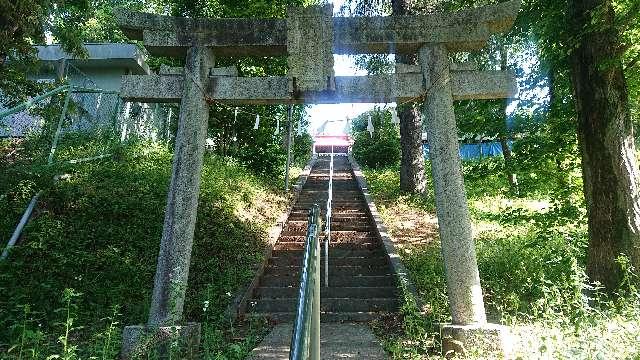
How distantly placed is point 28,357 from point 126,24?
3.71m

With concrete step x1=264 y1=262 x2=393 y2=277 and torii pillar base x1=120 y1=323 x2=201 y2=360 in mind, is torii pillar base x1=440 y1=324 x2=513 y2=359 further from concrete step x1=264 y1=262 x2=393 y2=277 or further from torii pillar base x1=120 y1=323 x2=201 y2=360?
concrete step x1=264 y1=262 x2=393 y2=277

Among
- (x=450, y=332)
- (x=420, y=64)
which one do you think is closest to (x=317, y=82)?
(x=420, y=64)

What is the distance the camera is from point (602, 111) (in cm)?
571

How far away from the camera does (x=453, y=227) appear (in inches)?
204

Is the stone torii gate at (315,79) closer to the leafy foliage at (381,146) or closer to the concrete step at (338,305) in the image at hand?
the concrete step at (338,305)

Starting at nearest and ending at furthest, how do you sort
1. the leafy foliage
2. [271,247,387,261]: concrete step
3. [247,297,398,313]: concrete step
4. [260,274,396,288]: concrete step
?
[247,297,398,313]: concrete step, [260,274,396,288]: concrete step, [271,247,387,261]: concrete step, the leafy foliage

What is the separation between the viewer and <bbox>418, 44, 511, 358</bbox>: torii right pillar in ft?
15.8

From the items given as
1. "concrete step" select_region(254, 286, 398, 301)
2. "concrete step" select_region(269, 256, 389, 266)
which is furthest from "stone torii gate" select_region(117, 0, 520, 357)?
"concrete step" select_region(269, 256, 389, 266)

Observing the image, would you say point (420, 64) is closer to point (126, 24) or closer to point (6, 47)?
point (126, 24)

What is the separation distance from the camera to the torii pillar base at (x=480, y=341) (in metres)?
4.71

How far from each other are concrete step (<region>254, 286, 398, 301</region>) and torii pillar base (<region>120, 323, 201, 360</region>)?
8.39ft

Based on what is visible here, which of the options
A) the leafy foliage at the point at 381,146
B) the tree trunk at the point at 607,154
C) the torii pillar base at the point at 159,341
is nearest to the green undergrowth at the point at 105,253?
the torii pillar base at the point at 159,341

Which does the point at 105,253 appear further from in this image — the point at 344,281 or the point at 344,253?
the point at 344,253

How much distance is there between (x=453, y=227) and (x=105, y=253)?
527 cm
